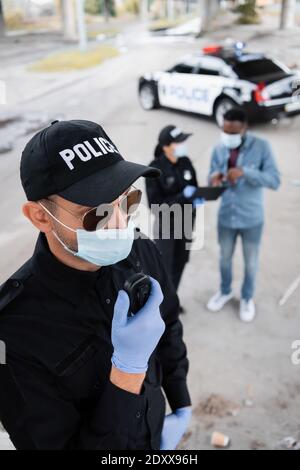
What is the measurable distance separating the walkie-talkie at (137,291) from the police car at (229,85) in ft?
28.1

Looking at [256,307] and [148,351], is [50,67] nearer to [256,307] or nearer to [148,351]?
[256,307]

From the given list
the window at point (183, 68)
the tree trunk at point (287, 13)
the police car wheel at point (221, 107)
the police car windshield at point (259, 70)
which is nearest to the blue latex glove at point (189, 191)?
the police car wheel at point (221, 107)

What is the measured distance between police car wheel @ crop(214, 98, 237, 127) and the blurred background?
11.1 inches

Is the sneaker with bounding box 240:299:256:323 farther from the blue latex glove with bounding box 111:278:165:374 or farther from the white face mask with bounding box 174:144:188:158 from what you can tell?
the blue latex glove with bounding box 111:278:165:374

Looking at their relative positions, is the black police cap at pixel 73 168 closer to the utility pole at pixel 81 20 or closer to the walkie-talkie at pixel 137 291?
the walkie-talkie at pixel 137 291

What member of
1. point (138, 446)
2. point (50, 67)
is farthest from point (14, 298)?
point (50, 67)

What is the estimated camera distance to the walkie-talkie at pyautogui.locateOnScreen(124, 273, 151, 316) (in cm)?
138

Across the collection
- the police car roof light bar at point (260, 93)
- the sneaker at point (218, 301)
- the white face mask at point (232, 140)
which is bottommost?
the sneaker at point (218, 301)

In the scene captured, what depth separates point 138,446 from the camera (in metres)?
1.53

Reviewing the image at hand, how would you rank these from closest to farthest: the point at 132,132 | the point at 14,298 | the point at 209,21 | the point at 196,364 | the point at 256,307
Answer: the point at 14,298, the point at 196,364, the point at 256,307, the point at 132,132, the point at 209,21

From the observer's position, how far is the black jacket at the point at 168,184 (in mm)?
3859

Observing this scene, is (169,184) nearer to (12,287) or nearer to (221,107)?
(12,287)

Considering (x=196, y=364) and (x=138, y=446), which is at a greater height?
(x=138, y=446)

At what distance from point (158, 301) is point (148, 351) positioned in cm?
16
